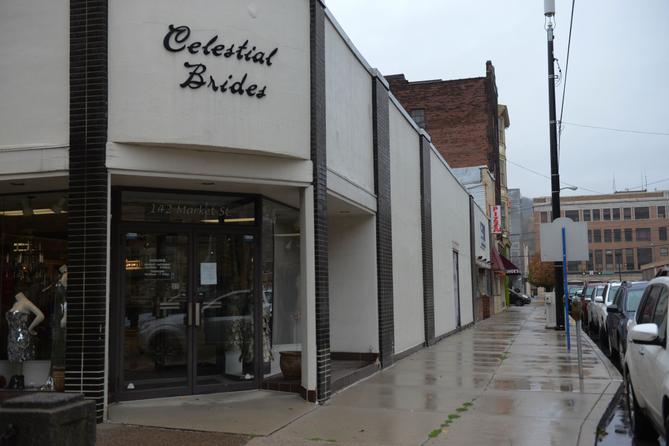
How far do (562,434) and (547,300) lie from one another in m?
17.5

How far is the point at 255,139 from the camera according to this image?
8.88m

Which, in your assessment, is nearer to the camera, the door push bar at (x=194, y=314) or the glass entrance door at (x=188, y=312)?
the glass entrance door at (x=188, y=312)

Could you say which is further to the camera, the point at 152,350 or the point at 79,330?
the point at 152,350

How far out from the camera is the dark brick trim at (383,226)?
13.1 meters

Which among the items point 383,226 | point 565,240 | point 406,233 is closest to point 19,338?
point 383,226

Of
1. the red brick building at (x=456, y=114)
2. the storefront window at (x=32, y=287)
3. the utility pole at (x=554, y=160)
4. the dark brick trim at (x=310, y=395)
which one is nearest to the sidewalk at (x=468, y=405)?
the dark brick trim at (x=310, y=395)

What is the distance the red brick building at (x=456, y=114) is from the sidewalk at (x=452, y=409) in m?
29.1

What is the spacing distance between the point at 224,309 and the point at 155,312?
3.48 ft

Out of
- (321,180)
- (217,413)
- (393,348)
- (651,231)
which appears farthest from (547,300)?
(651,231)

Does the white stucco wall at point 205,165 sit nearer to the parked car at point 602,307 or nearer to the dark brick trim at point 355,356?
the dark brick trim at point 355,356

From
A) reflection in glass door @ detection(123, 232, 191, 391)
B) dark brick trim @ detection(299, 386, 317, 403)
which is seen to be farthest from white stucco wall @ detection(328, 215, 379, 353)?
reflection in glass door @ detection(123, 232, 191, 391)

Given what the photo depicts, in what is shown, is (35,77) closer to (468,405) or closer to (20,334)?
(20,334)

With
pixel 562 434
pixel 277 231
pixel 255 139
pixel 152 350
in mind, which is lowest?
pixel 562 434

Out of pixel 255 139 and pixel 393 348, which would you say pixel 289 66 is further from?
pixel 393 348
